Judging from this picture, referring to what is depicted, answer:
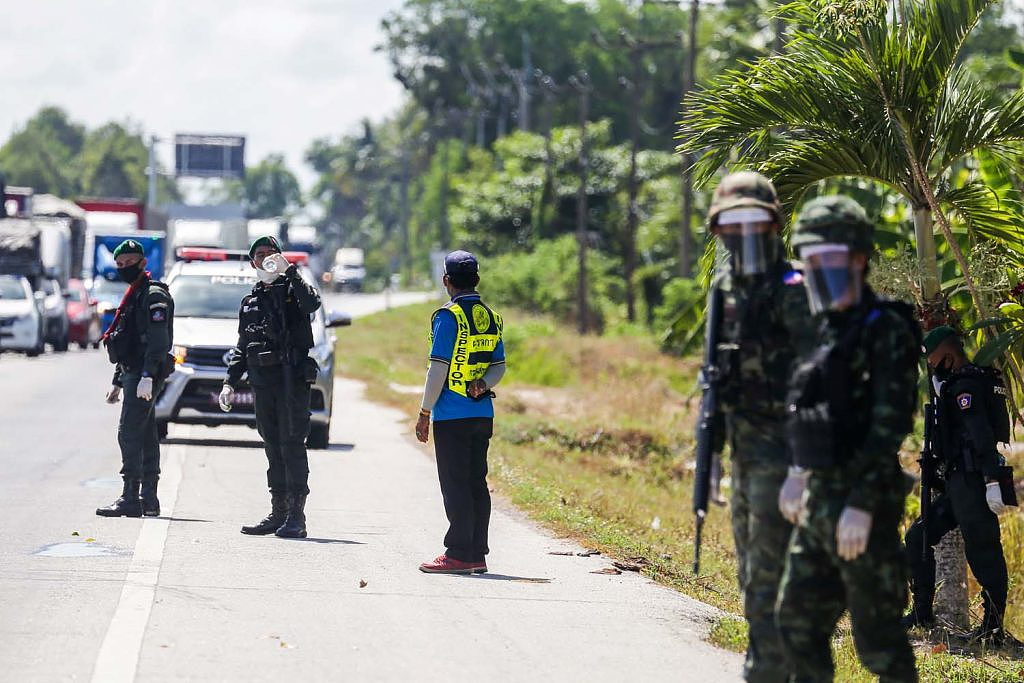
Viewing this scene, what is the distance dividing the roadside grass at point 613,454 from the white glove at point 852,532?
95.1 inches

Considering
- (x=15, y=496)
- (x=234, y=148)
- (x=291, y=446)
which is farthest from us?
(x=234, y=148)

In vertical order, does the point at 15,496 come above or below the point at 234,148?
below

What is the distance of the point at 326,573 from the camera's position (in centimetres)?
959

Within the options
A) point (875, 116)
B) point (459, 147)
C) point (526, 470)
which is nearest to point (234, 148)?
point (459, 147)

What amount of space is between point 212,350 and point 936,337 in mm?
9610

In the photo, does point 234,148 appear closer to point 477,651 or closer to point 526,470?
point 526,470

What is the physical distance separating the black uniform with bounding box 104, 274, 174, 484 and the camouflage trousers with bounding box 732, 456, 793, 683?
635cm

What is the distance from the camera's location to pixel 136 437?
38.1ft

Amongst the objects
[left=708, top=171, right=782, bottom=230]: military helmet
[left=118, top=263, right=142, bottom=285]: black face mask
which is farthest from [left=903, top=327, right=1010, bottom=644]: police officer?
[left=118, top=263, right=142, bottom=285]: black face mask

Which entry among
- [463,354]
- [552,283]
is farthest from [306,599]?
[552,283]

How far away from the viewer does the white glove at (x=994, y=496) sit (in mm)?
8633

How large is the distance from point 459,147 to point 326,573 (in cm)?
9480

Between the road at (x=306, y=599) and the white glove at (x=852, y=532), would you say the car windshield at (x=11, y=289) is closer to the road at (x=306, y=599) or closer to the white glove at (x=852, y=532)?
the road at (x=306, y=599)

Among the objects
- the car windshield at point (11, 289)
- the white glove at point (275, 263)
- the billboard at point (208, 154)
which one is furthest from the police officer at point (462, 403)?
the billboard at point (208, 154)
